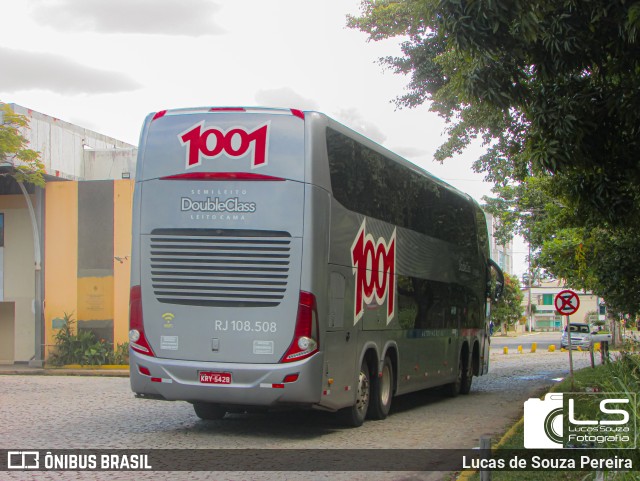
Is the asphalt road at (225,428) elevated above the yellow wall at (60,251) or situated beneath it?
situated beneath

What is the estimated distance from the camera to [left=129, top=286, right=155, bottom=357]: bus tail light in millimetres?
11352

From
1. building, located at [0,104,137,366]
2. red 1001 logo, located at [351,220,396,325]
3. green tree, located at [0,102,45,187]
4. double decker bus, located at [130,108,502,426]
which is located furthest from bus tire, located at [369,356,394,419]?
building, located at [0,104,137,366]

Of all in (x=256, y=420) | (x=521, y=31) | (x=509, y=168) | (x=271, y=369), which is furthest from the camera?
(x=509, y=168)

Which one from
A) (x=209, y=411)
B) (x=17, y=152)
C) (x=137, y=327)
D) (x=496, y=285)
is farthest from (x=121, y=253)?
(x=137, y=327)

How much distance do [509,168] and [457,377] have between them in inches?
323

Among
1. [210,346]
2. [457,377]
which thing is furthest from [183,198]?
[457,377]

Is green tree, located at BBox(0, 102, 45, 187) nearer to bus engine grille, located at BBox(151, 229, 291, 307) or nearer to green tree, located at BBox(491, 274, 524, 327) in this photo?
bus engine grille, located at BBox(151, 229, 291, 307)

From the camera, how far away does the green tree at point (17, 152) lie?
2553 cm

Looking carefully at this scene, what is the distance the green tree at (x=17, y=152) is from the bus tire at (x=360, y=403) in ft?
54.4

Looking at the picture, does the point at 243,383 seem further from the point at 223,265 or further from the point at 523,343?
the point at 523,343

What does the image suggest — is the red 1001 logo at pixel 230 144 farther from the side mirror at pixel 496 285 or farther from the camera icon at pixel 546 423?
the side mirror at pixel 496 285

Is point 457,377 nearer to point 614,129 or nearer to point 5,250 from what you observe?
point 614,129

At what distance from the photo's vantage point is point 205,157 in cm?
1125

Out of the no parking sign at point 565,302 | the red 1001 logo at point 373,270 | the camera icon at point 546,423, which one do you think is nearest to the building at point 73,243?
the no parking sign at point 565,302
